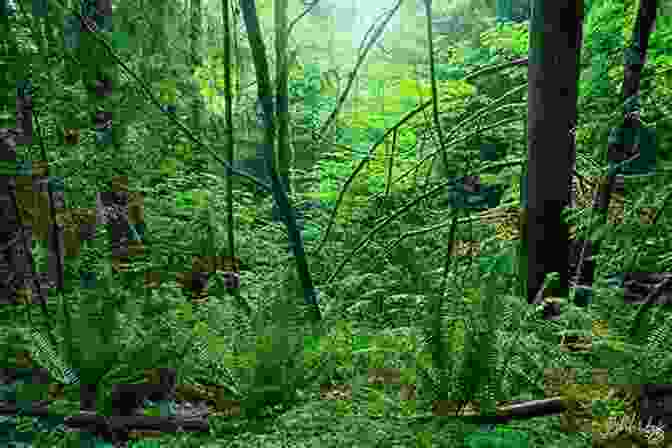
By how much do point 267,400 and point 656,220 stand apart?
4.92ft

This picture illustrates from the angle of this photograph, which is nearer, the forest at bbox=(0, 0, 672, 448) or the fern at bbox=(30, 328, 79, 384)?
the forest at bbox=(0, 0, 672, 448)

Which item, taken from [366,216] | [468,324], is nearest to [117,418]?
[468,324]

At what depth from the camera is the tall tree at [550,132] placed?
2203 mm

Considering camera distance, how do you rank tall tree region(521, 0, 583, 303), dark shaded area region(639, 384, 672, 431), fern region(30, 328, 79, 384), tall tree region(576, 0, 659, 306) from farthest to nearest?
tall tree region(521, 0, 583, 303), tall tree region(576, 0, 659, 306), fern region(30, 328, 79, 384), dark shaded area region(639, 384, 672, 431)

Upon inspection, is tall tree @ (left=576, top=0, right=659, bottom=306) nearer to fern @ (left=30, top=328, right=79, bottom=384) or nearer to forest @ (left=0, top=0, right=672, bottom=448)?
forest @ (left=0, top=0, right=672, bottom=448)

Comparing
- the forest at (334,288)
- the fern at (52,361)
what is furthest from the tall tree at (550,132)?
the fern at (52,361)

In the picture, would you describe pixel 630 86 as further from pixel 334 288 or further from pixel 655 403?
pixel 334 288

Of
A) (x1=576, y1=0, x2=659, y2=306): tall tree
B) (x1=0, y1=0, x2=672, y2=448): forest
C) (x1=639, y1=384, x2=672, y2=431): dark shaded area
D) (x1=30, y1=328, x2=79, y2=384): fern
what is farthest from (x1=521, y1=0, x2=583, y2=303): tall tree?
(x1=30, y1=328, x2=79, y2=384): fern

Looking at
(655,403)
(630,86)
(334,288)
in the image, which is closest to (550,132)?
(630,86)

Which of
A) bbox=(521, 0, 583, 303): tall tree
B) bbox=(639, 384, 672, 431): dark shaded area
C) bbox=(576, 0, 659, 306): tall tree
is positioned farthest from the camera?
bbox=(521, 0, 583, 303): tall tree

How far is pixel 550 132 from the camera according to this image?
2.28 meters

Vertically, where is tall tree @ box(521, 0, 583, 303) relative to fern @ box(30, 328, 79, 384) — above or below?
above

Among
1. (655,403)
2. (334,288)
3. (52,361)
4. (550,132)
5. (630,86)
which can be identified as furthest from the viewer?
(334,288)

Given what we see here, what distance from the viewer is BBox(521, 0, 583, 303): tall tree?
7.23 feet
